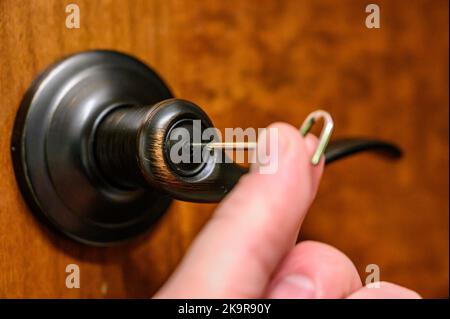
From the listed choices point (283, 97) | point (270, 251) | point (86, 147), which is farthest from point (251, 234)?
point (283, 97)

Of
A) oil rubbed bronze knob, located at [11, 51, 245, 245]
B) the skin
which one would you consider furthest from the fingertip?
oil rubbed bronze knob, located at [11, 51, 245, 245]

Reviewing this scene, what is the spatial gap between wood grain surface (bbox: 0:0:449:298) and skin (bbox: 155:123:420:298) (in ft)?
0.58

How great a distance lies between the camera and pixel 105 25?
36 centimetres

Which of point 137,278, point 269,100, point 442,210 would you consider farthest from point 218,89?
point 442,210

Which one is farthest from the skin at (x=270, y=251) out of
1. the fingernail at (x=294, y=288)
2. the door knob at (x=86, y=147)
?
the door knob at (x=86, y=147)

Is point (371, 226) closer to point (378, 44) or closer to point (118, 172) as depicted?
point (378, 44)

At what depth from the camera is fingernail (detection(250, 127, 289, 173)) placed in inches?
7.9

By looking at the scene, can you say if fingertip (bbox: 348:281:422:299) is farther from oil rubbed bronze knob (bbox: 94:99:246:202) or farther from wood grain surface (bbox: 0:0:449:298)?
wood grain surface (bbox: 0:0:449:298)

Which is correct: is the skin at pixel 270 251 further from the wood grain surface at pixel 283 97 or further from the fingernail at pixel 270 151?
the wood grain surface at pixel 283 97

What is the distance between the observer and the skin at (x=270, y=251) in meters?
0.18

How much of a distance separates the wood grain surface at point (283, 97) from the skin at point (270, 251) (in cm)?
18

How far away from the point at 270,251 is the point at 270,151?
38 mm

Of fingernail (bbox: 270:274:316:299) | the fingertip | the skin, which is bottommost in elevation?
the fingertip

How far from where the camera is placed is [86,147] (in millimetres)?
330
